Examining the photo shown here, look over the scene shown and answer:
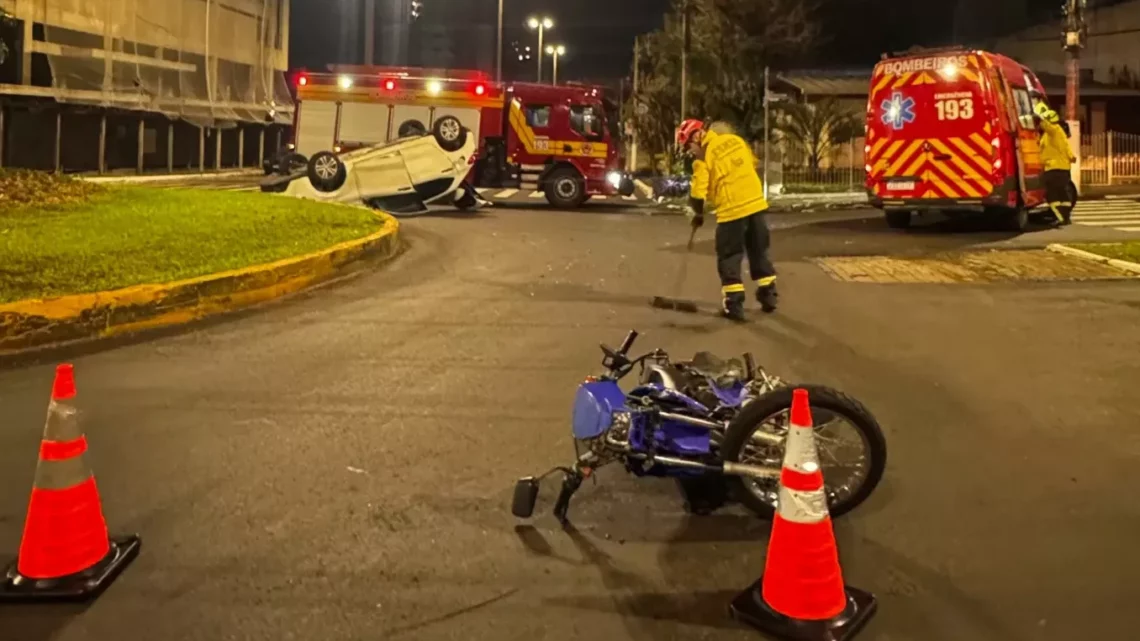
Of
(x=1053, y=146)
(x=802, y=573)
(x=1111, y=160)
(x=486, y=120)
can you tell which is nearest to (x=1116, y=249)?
(x=1053, y=146)

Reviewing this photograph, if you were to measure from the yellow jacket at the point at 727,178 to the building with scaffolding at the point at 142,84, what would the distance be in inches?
895

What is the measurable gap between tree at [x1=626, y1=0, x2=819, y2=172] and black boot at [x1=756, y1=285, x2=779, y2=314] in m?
22.8

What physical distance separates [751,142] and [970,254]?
16.9 metres

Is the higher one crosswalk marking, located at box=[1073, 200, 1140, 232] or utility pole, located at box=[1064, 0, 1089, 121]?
utility pole, located at box=[1064, 0, 1089, 121]

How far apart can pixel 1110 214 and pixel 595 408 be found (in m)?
17.9

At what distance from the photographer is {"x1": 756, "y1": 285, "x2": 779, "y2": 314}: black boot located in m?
9.41

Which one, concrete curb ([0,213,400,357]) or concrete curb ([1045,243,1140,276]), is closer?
concrete curb ([0,213,400,357])

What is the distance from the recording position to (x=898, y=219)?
17.4 meters

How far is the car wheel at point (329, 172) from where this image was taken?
1881 centimetres

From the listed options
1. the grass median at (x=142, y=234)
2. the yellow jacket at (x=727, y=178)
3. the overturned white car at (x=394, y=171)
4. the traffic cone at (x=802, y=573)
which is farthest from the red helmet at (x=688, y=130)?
the overturned white car at (x=394, y=171)

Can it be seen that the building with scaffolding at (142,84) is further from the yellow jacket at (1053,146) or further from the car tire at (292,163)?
the yellow jacket at (1053,146)

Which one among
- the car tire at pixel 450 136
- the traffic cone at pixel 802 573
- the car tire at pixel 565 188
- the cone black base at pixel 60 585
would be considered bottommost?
the cone black base at pixel 60 585

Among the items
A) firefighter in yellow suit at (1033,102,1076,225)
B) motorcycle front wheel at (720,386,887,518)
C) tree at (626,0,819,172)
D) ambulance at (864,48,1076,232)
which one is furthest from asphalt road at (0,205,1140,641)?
tree at (626,0,819,172)

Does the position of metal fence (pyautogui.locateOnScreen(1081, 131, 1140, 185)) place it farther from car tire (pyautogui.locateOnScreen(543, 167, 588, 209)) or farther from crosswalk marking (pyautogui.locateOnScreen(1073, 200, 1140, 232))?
car tire (pyautogui.locateOnScreen(543, 167, 588, 209))
